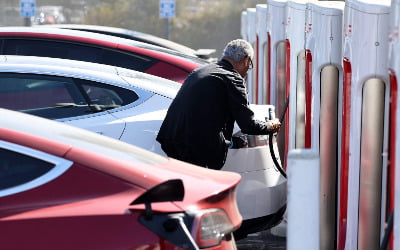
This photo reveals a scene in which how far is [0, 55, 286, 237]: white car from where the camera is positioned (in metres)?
7.86

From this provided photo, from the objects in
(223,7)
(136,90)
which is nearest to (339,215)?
(136,90)

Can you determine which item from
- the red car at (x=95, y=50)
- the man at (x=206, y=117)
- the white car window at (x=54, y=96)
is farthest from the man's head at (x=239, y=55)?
the red car at (x=95, y=50)

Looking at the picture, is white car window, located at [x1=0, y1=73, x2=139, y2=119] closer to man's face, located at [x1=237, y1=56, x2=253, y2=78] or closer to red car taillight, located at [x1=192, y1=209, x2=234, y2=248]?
man's face, located at [x1=237, y1=56, x2=253, y2=78]

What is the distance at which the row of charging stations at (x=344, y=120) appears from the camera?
5730 millimetres

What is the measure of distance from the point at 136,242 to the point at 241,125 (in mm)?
2946

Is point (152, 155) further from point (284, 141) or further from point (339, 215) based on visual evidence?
point (284, 141)

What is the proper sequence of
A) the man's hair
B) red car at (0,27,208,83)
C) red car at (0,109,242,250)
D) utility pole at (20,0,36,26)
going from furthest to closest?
utility pole at (20,0,36,26), red car at (0,27,208,83), the man's hair, red car at (0,109,242,250)

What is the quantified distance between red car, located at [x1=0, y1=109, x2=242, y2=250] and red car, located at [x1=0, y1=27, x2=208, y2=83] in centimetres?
523

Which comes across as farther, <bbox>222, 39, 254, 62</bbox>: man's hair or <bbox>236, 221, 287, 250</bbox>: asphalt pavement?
<bbox>236, 221, 287, 250</bbox>: asphalt pavement

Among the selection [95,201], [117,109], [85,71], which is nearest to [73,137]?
[95,201]

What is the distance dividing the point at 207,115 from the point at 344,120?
104cm

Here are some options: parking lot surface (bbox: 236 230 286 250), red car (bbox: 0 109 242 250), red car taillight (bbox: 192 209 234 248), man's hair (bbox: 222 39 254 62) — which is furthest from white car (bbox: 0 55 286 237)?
red car taillight (bbox: 192 209 234 248)

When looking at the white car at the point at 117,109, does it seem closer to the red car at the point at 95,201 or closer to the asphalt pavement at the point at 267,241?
the asphalt pavement at the point at 267,241

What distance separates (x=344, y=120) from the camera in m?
7.13
